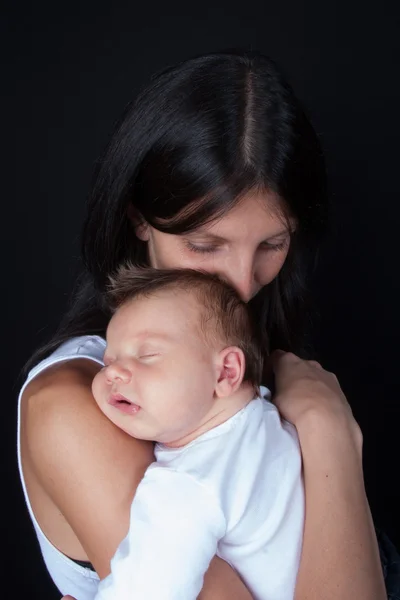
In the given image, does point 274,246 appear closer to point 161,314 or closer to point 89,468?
point 161,314

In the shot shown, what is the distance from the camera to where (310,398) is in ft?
Result: 5.18

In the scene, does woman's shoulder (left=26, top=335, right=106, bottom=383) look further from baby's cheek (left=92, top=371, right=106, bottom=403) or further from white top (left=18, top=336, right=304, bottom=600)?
baby's cheek (left=92, top=371, right=106, bottom=403)

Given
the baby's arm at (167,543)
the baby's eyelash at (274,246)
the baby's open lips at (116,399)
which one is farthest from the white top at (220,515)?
the baby's eyelash at (274,246)

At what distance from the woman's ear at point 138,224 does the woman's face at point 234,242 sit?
0.21 feet

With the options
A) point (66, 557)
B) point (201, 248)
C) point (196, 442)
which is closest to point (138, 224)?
point (201, 248)

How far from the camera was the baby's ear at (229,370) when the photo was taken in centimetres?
140

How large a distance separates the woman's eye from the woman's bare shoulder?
0.34m

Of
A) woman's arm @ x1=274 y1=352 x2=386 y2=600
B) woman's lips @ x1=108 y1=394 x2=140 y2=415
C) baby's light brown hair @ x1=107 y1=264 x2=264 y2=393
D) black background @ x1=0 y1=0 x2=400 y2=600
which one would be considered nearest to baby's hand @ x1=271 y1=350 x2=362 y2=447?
woman's arm @ x1=274 y1=352 x2=386 y2=600

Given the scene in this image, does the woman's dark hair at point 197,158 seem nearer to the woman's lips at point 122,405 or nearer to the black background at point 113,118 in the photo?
the woman's lips at point 122,405

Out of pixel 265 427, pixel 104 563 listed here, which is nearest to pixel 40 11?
pixel 265 427

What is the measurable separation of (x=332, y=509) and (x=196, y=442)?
10.6 inches

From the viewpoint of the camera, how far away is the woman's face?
60.3 inches

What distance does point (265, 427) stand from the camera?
1417 mm

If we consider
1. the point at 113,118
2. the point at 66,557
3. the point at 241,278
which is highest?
the point at 113,118
